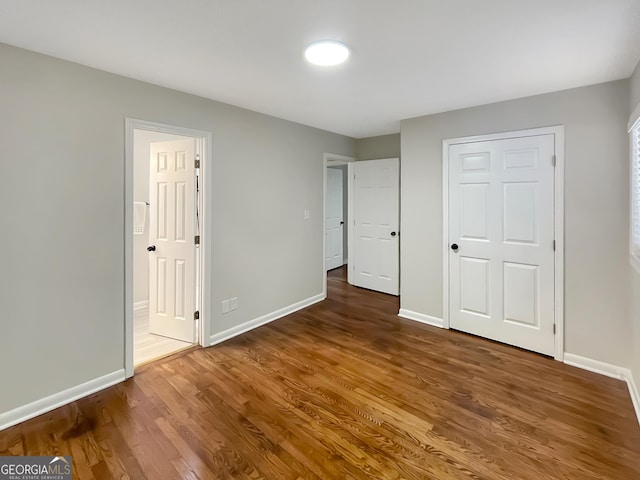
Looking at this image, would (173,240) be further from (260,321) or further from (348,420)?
(348,420)

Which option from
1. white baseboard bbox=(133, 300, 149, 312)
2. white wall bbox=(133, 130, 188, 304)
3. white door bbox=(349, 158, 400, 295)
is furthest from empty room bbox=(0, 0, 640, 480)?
white door bbox=(349, 158, 400, 295)

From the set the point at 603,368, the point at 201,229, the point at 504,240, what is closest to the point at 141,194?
the point at 201,229

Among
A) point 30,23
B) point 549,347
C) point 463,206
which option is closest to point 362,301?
point 463,206

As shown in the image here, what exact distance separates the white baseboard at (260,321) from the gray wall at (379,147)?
2.22 m

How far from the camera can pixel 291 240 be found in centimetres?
398

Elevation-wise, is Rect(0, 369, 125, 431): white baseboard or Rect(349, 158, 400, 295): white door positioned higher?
Rect(349, 158, 400, 295): white door

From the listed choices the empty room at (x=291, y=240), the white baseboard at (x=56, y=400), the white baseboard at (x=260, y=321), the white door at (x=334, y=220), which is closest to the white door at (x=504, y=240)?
the empty room at (x=291, y=240)

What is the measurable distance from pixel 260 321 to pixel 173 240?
4.21ft

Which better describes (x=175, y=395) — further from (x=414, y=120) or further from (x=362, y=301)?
(x=414, y=120)

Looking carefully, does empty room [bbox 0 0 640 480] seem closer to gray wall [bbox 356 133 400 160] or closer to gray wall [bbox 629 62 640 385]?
gray wall [bbox 629 62 640 385]

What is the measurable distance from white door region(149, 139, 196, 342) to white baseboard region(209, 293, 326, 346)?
251mm

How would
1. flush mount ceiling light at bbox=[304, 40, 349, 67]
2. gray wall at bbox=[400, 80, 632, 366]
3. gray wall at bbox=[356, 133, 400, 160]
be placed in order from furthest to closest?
gray wall at bbox=[356, 133, 400, 160]
gray wall at bbox=[400, 80, 632, 366]
flush mount ceiling light at bbox=[304, 40, 349, 67]

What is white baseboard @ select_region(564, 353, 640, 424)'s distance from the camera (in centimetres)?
237

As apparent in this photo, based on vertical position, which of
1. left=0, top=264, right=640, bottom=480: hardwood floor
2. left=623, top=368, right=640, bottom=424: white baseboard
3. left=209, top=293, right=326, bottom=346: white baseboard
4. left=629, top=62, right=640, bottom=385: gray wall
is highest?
left=629, top=62, right=640, bottom=385: gray wall
